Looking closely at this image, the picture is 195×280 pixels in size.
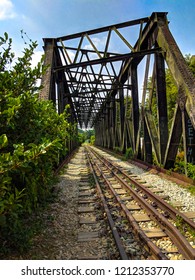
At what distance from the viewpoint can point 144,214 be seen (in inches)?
167

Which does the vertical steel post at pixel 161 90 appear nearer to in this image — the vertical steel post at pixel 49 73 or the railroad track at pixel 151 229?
the railroad track at pixel 151 229

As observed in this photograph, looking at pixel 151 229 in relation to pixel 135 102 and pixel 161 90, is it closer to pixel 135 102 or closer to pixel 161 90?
pixel 161 90

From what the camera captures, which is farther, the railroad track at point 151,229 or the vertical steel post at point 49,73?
the vertical steel post at point 49,73

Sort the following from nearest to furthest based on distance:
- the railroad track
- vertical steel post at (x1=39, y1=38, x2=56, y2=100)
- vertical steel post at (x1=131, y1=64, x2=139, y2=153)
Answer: the railroad track
vertical steel post at (x1=39, y1=38, x2=56, y2=100)
vertical steel post at (x1=131, y1=64, x2=139, y2=153)

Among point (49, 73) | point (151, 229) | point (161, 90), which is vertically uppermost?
point (49, 73)

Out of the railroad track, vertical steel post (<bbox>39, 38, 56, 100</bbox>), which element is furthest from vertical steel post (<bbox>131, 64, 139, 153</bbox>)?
the railroad track

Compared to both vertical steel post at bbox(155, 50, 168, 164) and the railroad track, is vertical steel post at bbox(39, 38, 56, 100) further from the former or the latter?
the railroad track

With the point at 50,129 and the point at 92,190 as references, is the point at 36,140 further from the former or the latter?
the point at 92,190

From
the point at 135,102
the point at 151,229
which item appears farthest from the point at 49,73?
the point at 151,229

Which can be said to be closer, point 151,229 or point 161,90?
point 151,229

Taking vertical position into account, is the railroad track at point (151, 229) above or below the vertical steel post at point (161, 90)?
below

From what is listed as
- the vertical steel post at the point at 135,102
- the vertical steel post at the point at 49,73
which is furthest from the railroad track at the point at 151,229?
the vertical steel post at the point at 135,102
